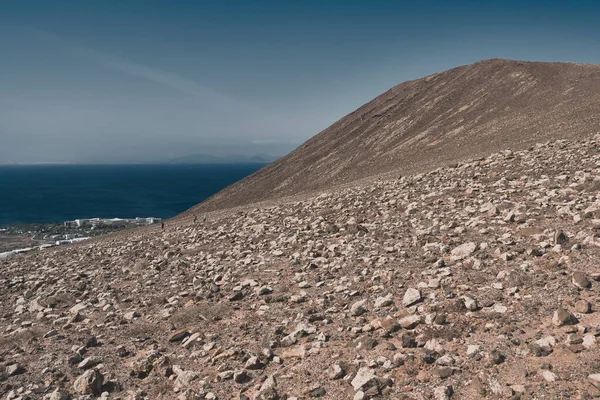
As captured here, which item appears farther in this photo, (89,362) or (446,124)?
(446,124)

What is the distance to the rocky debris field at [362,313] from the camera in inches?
218

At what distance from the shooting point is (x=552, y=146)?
1898cm

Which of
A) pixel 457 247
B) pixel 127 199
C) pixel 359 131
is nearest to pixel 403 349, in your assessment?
pixel 457 247

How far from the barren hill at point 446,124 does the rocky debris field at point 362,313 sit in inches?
551

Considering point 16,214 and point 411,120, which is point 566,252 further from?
point 16,214

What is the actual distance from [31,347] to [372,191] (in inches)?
647

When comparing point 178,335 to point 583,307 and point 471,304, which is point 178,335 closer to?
point 471,304

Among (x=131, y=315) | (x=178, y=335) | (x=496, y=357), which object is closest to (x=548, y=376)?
(x=496, y=357)

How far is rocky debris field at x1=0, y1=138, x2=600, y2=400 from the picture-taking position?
555cm

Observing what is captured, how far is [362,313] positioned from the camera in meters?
7.72

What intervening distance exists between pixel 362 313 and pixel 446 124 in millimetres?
43748

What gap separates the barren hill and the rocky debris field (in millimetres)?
13985

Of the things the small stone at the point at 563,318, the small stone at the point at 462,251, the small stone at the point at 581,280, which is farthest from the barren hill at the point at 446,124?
the small stone at the point at 563,318

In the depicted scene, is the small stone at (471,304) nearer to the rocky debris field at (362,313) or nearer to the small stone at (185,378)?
the rocky debris field at (362,313)
